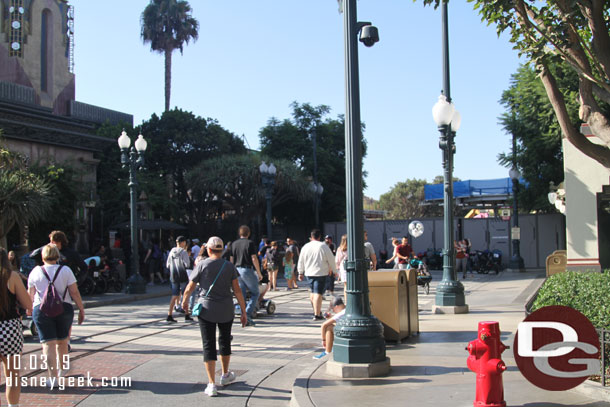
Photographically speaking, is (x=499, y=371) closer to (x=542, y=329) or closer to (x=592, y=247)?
(x=542, y=329)

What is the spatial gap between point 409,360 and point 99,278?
13.1 meters

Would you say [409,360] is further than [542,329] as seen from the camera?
Yes

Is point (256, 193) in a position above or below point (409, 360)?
above

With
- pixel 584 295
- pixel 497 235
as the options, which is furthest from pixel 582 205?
pixel 497 235

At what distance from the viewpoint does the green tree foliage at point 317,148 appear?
39062 mm

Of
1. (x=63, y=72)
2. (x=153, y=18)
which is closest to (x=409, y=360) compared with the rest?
(x=63, y=72)

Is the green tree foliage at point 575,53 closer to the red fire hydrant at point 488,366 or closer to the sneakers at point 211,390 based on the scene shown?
the red fire hydrant at point 488,366

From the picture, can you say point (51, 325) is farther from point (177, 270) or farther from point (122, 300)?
point (122, 300)

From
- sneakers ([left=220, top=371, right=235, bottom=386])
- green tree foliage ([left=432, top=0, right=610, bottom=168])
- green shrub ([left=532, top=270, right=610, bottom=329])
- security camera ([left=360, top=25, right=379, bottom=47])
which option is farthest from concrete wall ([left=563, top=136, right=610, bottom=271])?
sneakers ([left=220, top=371, right=235, bottom=386])

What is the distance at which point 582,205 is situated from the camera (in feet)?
50.1

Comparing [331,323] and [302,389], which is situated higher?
[331,323]

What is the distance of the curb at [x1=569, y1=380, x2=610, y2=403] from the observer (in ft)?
19.0

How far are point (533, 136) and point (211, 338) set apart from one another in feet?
81.3

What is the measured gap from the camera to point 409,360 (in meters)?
8.03
